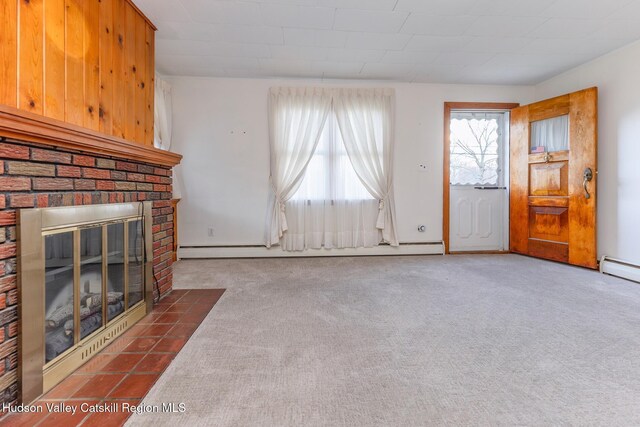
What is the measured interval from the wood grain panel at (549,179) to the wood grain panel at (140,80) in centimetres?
449

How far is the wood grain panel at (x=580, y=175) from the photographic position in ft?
10.9

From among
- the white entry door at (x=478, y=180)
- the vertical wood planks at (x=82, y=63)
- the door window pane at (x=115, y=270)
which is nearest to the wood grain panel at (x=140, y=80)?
the vertical wood planks at (x=82, y=63)

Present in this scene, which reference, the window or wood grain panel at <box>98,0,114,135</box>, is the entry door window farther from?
wood grain panel at <box>98,0,114,135</box>

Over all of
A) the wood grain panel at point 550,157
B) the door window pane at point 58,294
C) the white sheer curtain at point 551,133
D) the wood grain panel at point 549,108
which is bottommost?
the door window pane at point 58,294

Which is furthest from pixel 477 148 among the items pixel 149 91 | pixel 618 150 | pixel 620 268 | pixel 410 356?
pixel 149 91

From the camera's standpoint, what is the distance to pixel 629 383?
4.44ft

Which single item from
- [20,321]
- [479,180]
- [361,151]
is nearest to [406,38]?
[361,151]

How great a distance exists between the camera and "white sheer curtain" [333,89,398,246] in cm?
402

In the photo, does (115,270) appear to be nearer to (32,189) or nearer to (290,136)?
(32,189)

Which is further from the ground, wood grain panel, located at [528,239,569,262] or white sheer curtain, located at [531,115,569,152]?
white sheer curtain, located at [531,115,569,152]

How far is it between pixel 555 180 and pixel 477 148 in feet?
3.52

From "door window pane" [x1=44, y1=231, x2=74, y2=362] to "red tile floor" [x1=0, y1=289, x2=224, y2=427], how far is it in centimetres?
17

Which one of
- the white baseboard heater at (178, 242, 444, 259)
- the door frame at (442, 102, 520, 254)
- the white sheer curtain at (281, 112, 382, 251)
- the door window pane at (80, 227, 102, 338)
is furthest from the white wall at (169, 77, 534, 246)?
the door window pane at (80, 227, 102, 338)

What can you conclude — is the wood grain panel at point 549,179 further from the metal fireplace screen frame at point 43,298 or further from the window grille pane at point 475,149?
the metal fireplace screen frame at point 43,298
